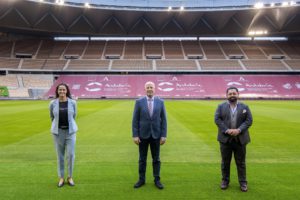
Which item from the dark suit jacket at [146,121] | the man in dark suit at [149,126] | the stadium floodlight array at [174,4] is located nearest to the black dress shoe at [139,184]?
the man in dark suit at [149,126]

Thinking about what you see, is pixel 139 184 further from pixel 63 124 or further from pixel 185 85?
pixel 185 85

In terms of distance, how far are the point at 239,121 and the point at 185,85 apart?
5122cm

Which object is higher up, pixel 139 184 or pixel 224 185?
pixel 139 184

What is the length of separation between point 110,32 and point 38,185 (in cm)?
6577

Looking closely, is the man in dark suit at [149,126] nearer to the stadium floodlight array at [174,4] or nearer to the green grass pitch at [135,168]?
the green grass pitch at [135,168]

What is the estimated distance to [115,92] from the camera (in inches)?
2165

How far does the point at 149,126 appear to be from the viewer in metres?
5.84

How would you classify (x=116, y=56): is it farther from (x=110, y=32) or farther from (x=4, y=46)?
(x=4, y=46)

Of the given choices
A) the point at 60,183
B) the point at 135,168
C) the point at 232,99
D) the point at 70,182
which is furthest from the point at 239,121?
the point at 60,183

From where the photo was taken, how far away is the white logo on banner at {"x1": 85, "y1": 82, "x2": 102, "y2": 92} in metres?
55.7

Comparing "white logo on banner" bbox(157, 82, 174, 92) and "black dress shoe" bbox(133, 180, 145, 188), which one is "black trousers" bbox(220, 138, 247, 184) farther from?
"white logo on banner" bbox(157, 82, 174, 92)

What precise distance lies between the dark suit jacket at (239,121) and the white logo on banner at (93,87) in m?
51.0

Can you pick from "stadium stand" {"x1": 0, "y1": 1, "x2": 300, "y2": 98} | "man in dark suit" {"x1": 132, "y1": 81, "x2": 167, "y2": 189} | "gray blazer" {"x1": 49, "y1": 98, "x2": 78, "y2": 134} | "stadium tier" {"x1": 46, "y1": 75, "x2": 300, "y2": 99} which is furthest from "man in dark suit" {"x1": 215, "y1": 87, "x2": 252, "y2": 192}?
"stadium stand" {"x1": 0, "y1": 1, "x2": 300, "y2": 98}

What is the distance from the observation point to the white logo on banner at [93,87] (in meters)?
55.7
